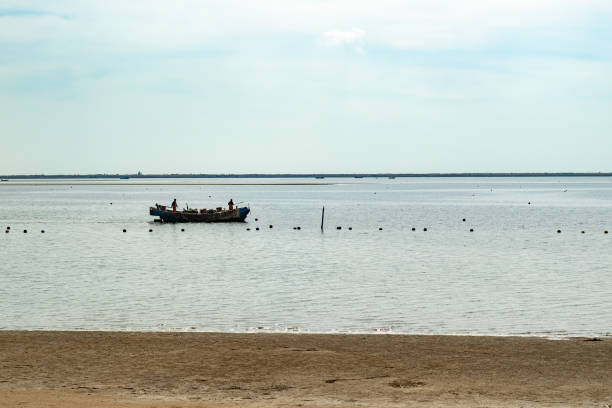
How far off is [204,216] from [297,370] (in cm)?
6984

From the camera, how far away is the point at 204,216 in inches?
3346

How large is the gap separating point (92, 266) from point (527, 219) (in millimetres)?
59712

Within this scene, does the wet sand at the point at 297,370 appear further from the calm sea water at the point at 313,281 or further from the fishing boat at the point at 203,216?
the fishing boat at the point at 203,216

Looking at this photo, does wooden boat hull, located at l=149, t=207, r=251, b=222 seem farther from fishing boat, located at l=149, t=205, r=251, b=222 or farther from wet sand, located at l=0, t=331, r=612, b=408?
wet sand, located at l=0, t=331, r=612, b=408

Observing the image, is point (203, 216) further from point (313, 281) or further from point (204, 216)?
point (313, 281)

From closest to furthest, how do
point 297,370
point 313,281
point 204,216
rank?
point 297,370, point 313,281, point 204,216

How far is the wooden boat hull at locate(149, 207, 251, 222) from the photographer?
84438 millimetres

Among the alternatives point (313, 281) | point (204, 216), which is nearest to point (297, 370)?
point (313, 281)

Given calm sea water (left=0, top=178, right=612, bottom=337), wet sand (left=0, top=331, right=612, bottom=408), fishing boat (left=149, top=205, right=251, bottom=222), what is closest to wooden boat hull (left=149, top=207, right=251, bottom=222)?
fishing boat (left=149, top=205, right=251, bottom=222)

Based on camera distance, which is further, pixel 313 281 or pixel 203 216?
pixel 203 216

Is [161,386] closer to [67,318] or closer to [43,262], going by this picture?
[67,318]

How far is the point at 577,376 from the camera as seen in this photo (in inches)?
607

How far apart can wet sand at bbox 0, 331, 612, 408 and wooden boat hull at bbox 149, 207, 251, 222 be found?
63.9 m

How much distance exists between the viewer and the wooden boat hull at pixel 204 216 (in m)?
84.4
